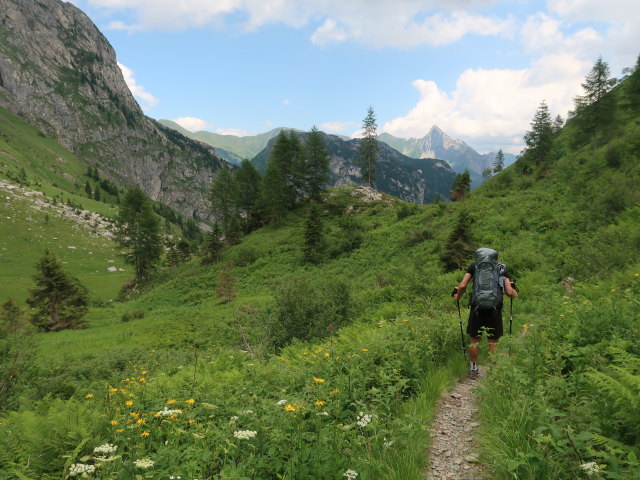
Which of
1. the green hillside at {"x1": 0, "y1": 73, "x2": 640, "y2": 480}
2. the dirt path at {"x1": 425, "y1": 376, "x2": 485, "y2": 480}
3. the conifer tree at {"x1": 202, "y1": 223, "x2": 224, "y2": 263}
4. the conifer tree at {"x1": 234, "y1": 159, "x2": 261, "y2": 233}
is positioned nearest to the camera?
the green hillside at {"x1": 0, "y1": 73, "x2": 640, "y2": 480}

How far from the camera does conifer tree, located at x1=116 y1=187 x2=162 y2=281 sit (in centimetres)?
4484

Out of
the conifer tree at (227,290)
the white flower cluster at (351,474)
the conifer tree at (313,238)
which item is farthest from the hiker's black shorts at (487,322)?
the conifer tree at (313,238)

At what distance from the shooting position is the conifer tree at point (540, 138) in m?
43.4

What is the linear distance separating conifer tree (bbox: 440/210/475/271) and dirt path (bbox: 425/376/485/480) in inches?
579

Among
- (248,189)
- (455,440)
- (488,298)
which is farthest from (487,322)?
(248,189)

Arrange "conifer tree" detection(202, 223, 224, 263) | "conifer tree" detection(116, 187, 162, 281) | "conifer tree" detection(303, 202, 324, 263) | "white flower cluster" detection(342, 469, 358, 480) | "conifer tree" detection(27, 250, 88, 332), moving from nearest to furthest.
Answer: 1. "white flower cluster" detection(342, 469, 358, 480)
2. "conifer tree" detection(27, 250, 88, 332)
3. "conifer tree" detection(303, 202, 324, 263)
4. "conifer tree" detection(202, 223, 224, 263)
5. "conifer tree" detection(116, 187, 162, 281)

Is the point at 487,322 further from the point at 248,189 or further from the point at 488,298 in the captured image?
the point at 248,189

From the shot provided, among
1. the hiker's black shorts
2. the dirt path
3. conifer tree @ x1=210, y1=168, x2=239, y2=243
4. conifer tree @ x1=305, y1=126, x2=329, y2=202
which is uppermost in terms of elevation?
conifer tree @ x1=305, y1=126, x2=329, y2=202

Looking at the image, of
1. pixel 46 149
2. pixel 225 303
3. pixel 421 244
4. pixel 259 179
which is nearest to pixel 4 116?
pixel 46 149

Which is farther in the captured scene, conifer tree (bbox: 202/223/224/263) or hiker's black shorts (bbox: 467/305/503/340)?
conifer tree (bbox: 202/223/224/263)

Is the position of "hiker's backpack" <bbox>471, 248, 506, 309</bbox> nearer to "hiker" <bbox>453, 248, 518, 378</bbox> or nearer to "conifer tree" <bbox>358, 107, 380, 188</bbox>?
"hiker" <bbox>453, 248, 518, 378</bbox>

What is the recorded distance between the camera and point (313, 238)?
3497 centimetres

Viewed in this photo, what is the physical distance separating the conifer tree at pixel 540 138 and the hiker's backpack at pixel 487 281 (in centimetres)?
4660

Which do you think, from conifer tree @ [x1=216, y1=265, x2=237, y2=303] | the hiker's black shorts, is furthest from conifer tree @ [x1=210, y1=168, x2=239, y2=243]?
the hiker's black shorts
